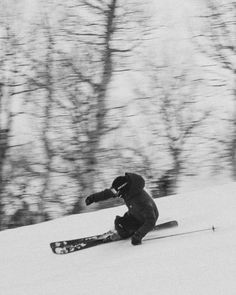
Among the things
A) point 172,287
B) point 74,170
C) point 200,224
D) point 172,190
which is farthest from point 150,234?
point 74,170

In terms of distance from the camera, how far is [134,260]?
5.15 m

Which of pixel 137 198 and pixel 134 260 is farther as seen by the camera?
pixel 137 198

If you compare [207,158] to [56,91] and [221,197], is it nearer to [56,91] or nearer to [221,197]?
[56,91]

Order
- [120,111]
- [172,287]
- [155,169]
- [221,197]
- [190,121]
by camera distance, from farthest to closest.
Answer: [190,121], [120,111], [155,169], [221,197], [172,287]

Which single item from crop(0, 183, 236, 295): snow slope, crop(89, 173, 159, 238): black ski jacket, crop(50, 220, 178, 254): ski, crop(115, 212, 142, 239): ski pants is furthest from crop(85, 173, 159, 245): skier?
crop(50, 220, 178, 254): ski

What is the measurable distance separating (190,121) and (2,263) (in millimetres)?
16606

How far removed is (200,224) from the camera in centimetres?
637

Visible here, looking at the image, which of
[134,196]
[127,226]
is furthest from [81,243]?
[134,196]

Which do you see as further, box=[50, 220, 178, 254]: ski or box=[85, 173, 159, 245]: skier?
box=[50, 220, 178, 254]: ski

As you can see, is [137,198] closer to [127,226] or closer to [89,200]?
[127,226]

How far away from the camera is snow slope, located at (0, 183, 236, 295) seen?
429cm

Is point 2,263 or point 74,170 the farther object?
point 74,170

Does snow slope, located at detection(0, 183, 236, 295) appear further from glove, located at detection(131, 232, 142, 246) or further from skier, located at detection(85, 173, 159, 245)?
skier, located at detection(85, 173, 159, 245)

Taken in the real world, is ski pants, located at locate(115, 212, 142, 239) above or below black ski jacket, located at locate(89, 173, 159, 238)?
below
